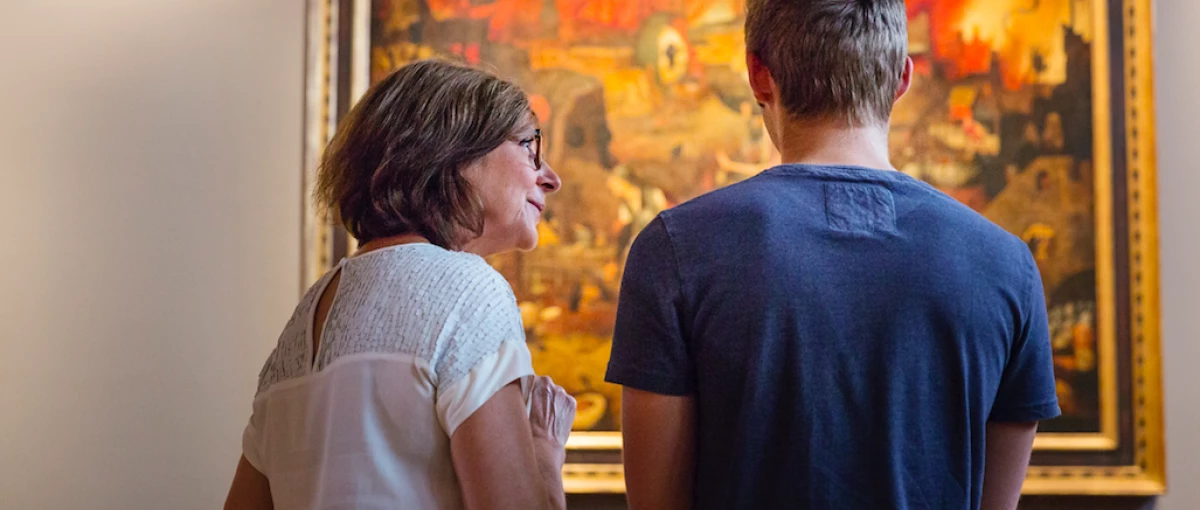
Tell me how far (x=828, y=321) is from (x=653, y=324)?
0.68 ft

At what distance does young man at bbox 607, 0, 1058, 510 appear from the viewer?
1.12 metres

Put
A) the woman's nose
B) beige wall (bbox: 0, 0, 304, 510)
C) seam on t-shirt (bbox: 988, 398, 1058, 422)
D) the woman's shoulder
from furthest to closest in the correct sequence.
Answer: beige wall (bbox: 0, 0, 304, 510)
the woman's nose
the woman's shoulder
seam on t-shirt (bbox: 988, 398, 1058, 422)

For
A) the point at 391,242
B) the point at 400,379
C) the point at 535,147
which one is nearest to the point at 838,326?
the point at 400,379

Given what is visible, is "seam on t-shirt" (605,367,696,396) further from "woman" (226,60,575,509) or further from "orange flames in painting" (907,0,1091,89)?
"orange flames in painting" (907,0,1091,89)

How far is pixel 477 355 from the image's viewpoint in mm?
1332

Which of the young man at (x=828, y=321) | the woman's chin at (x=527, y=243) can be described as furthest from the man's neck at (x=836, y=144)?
the woman's chin at (x=527, y=243)

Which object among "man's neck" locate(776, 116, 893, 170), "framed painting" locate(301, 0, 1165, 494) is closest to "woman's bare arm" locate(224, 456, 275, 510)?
"man's neck" locate(776, 116, 893, 170)

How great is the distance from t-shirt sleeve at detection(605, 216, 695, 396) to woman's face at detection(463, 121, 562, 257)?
1.74 ft

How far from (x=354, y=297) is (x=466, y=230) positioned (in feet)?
0.95

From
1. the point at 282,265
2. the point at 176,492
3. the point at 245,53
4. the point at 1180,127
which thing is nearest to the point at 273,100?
the point at 245,53

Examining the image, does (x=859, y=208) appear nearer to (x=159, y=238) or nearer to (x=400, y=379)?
(x=400, y=379)

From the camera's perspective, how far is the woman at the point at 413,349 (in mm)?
1328

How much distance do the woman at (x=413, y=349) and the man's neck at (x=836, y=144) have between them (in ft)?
1.57

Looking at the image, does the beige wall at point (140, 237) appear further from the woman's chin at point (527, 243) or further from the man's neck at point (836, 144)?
the man's neck at point (836, 144)
